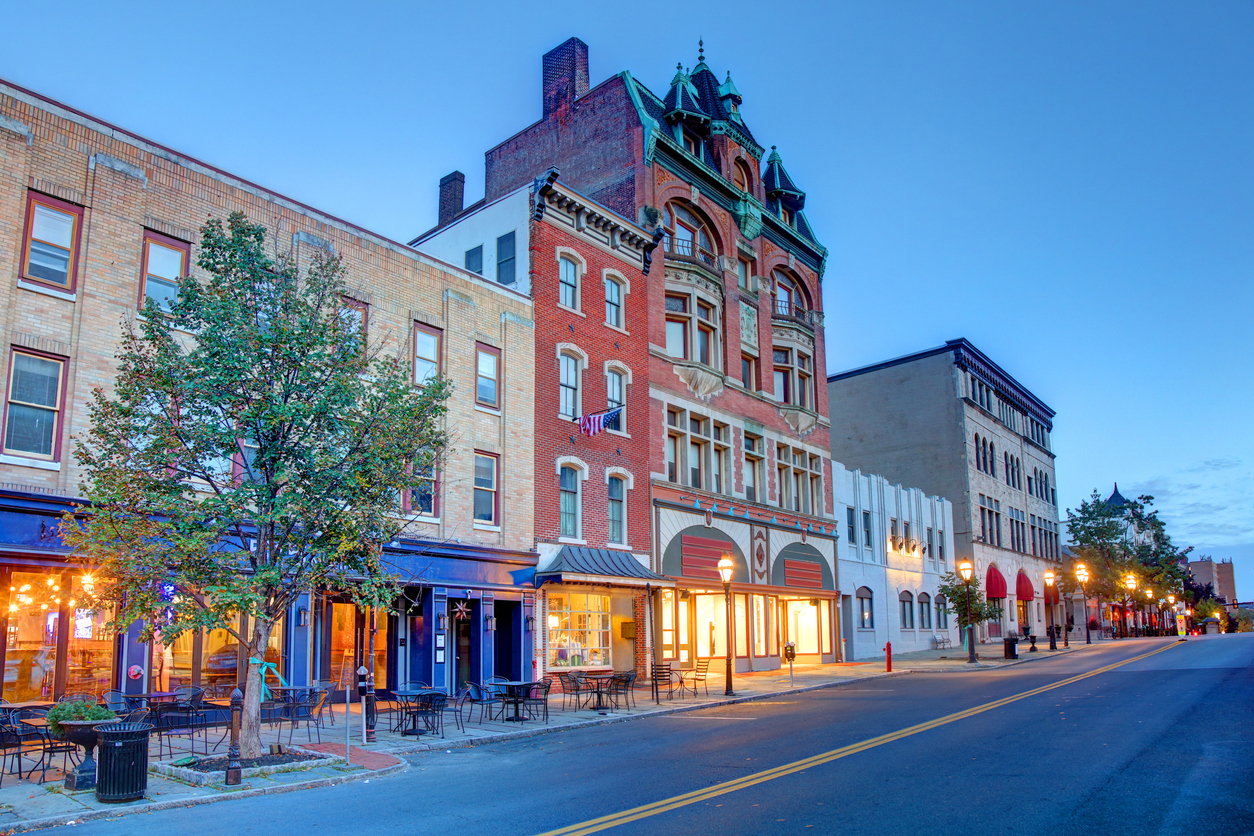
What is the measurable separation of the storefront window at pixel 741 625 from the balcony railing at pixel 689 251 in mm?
12349

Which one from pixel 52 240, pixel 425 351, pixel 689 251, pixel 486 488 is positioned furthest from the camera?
pixel 689 251

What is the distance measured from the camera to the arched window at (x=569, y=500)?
2680 centimetres


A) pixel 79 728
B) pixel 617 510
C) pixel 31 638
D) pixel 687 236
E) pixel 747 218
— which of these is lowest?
pixel 79 728

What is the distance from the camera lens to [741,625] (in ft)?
113

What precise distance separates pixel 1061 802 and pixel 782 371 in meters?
30.6

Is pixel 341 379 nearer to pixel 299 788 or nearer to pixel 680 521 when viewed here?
pixel 299 788

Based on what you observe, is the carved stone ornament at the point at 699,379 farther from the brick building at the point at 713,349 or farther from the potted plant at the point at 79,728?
the potted plant at the point at 79,728

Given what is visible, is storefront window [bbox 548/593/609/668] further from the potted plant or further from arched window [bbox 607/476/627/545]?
the potted plant

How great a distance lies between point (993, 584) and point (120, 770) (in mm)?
55883

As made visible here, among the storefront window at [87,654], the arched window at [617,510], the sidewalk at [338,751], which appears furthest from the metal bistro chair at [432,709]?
the arched window at [617,510]

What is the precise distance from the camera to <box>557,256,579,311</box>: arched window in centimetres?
2807

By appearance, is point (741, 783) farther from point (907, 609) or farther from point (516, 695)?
point (907, 609)

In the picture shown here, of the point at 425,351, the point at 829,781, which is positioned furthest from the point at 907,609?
the point at 829,781

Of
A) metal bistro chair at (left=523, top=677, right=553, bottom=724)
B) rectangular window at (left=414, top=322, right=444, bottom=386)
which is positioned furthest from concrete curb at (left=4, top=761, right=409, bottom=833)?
rectangular window at (left=414, top=322, right=444, bottom=386)
